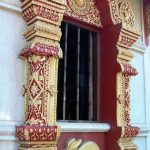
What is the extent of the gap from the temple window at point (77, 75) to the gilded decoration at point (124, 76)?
0.32 metres

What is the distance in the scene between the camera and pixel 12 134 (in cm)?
304

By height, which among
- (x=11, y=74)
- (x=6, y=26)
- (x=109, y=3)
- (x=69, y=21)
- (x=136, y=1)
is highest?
(x=136, y=1)

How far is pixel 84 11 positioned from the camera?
404 centimetres

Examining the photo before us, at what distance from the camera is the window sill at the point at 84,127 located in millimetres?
3508

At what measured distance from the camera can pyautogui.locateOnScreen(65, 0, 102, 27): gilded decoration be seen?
3.88 meters

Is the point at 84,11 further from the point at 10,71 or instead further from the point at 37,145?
the point at 37,145

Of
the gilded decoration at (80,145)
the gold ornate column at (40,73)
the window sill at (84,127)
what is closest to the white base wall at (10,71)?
the gold ornate column at (40,73)

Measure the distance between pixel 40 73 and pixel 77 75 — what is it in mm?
832

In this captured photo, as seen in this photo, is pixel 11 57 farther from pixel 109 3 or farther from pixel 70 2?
pixel 109 3

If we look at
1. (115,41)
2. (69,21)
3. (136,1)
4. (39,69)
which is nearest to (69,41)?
(69,21)

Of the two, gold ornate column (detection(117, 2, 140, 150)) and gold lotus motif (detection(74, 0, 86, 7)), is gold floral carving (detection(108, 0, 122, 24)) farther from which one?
gold lotus motif (detection(74, 0, 86, 7))

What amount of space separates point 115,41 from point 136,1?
4.15ft

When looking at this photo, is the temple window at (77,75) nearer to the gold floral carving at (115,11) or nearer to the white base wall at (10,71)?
the gold floral carving at (115,11)

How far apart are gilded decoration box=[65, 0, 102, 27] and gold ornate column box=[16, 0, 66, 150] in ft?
1.68
